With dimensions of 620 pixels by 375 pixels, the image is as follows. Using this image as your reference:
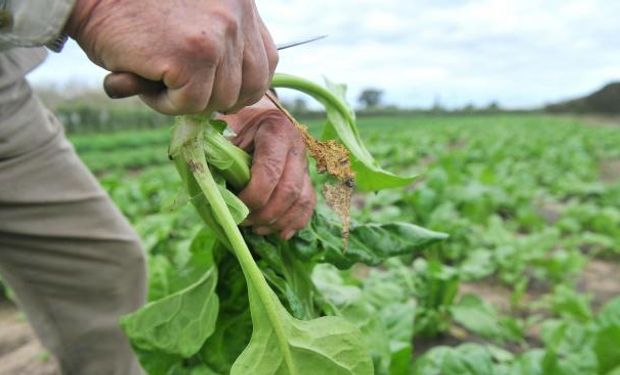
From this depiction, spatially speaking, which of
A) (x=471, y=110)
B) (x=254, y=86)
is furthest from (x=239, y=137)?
(x=471, y=110)

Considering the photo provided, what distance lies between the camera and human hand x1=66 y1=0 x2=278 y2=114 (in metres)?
0.86

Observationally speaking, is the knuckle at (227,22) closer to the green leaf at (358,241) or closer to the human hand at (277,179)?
the human hand at (277,179)

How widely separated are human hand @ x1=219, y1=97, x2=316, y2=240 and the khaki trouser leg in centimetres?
75

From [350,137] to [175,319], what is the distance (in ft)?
1.74

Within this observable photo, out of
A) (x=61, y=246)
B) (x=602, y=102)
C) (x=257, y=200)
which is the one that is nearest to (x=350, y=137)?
(x=257, y=200)

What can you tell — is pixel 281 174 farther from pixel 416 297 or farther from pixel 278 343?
pixel 416 297

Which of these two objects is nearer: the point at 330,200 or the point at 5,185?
the point at 330,200

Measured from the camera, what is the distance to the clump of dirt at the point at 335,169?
3.98ft

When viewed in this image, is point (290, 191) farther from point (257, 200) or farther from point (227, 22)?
point (227, 22)

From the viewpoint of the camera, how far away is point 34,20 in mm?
927

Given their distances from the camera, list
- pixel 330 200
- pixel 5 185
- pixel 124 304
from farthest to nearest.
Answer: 1. pixel 124 304
2. pixel 5 185
3. pixel 330 200

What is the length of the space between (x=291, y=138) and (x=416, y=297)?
78.7 inches

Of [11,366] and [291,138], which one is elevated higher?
[291,138]

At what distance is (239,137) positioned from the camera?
1299 millimetres
